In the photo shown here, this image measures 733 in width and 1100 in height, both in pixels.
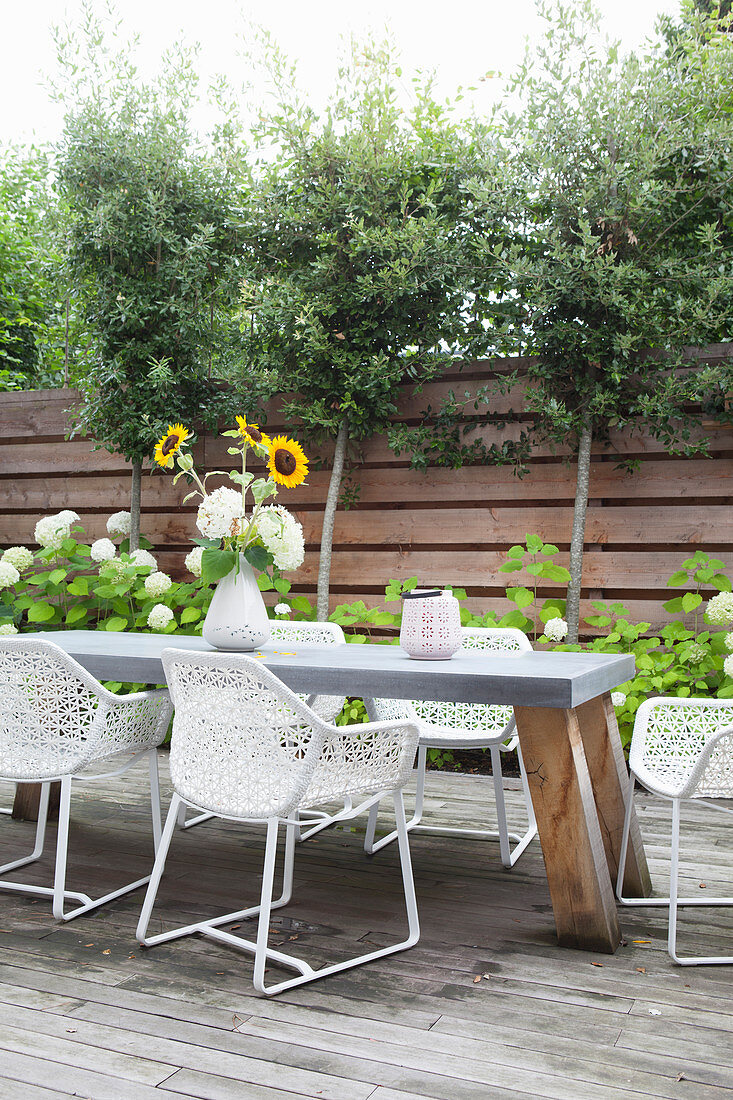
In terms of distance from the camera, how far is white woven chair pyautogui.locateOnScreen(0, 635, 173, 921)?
7.65ft

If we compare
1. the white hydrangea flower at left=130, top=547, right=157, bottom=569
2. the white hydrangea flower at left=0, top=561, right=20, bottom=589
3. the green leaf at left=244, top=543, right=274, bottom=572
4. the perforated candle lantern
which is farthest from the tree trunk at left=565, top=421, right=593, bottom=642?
the white hydrangea flower at left=0, top=561, right=20, bottom=589

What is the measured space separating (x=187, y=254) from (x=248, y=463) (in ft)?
3.85

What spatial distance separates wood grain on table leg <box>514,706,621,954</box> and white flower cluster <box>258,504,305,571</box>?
823 millimetres

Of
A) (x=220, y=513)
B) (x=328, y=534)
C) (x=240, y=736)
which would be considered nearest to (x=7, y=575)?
(x=328, y=534)

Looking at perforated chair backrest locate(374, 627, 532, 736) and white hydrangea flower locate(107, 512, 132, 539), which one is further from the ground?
white hydrangea flower locate(107, 512, 132, 539)

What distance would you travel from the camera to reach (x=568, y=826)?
2131mm

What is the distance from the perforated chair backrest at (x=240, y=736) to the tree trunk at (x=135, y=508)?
3.15 m

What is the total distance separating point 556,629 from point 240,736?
7.68ft

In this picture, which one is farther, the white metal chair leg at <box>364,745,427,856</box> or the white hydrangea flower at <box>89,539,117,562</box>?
the white hydrangea flower at <box>89,539,117,562</box>

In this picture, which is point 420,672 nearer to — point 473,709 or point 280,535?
point 280,535

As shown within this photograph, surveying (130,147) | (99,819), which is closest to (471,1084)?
(99,819)

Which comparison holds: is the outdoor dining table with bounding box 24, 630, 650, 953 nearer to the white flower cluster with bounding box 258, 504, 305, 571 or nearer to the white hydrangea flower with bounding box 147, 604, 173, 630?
the white flower cluster with bounding box 258, 504, 305, 571

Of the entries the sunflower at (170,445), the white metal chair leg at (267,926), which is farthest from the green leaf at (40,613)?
the white metal chair leg at (267,926)

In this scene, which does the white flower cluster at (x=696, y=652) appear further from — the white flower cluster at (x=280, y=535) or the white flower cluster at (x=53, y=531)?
the white flower cluster at (x=53, y=531)
